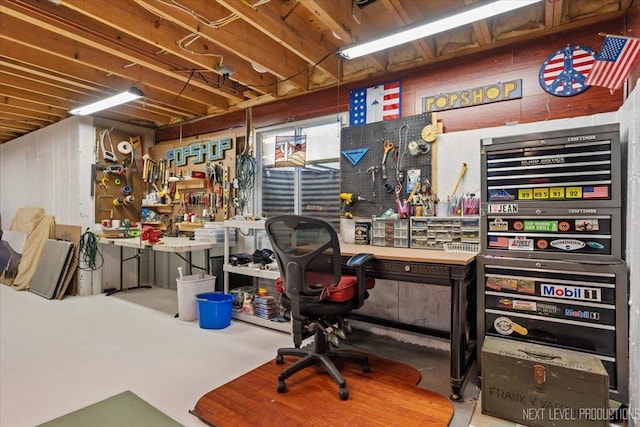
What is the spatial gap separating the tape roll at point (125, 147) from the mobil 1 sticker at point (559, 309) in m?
5.70

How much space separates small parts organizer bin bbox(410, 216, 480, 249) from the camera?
2633mm

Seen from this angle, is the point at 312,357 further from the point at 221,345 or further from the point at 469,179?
the point at 469,179

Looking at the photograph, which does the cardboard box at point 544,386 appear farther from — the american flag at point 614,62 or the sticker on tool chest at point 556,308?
the american flag at point 614,62

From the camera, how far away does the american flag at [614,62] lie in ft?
6.90

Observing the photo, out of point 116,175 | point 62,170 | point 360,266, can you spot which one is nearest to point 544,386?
point 360,266

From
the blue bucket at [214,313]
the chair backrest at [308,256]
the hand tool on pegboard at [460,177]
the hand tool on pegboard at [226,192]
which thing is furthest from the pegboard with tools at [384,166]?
the hand tool on pegboard at [226,192]

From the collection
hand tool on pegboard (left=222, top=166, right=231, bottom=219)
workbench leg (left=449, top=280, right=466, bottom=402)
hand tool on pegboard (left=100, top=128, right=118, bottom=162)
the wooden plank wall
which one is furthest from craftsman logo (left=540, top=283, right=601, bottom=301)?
hand tool on pegboard (left=100, top=128, right=118, bottom=162)

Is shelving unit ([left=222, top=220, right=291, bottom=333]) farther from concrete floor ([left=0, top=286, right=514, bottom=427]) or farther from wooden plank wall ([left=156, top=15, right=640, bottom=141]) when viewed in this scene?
wooden plank wall ([left=156, top=15, right=640, bottom=141])

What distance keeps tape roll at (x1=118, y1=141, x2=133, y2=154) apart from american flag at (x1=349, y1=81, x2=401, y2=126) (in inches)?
159

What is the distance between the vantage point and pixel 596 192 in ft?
6.60

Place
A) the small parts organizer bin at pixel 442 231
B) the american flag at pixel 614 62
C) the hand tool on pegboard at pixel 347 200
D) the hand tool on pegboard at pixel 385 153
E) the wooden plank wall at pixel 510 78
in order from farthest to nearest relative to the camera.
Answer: the hand tool on pegboard at pixel 347 200 < the hand tool on pegboard at pixel 385 153 < the small parts organizer bin at pixel 442 231 < the wooden plank wall at pixel 510 78 < the american flag at pixel 614 62

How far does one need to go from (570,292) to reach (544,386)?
24.7 inches

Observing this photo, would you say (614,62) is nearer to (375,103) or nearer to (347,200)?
(375,103)

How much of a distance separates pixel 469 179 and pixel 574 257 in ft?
3.42
